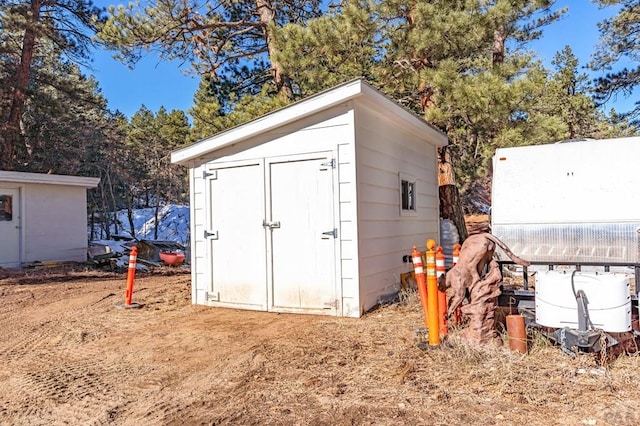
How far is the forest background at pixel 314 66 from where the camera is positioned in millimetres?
8719

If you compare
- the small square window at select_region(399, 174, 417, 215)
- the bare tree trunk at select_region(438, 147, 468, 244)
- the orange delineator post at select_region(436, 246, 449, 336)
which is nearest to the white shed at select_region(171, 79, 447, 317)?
the small square window at select_region(399, 174, 417, 215)

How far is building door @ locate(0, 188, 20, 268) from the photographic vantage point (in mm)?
11773

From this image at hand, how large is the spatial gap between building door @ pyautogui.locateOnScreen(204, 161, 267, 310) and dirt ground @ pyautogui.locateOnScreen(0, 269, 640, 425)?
775 millimetres

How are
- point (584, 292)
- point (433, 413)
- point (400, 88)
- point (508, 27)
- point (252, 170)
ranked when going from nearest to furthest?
point (433, 413)
point (584, 292)
point (252, 170)
point (508, 27)
point (400, 88)

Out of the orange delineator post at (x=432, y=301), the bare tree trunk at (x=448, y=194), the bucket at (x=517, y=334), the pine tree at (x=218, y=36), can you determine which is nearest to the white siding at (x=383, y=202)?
the orange delineator post at (x=432, y=301)

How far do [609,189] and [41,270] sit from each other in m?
11.8

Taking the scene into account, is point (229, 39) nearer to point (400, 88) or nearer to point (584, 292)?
point (400, 88)

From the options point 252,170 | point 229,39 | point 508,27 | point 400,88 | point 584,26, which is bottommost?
point 252,170

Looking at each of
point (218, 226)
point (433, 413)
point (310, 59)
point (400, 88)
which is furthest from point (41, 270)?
point (433, 413)

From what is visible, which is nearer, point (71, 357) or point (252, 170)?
point (71, 357)

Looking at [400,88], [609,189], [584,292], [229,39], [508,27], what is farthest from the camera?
[229,39]

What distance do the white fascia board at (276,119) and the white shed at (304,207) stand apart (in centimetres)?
1

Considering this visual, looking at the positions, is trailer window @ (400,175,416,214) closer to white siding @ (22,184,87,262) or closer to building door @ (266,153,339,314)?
building door @ (266,153,339,314)

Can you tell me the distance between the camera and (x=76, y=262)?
13055mm
